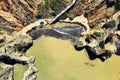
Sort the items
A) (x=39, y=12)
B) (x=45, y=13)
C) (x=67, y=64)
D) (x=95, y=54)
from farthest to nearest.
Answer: (x=45, y=13) → (x=39, y=12) → (x=95, y=54) → (x=67, y=64)

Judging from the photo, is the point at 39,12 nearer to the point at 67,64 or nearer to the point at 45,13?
the point at 45,13

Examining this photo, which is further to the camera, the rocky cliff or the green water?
the rocky cliff

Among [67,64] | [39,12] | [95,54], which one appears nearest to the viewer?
[67,64]

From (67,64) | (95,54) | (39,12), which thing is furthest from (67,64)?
(39,12)

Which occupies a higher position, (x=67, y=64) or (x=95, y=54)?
(x=95, y=54)

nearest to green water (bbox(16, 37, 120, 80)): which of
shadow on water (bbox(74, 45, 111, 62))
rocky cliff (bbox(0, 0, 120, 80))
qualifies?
shadow on water (bbox(74, 45, 111, 62))

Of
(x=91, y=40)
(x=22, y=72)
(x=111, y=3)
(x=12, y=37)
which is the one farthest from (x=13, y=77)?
(x=111, y=3)

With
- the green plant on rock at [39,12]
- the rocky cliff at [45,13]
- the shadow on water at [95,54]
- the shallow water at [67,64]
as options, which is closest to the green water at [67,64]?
the shallow water at [67,64]

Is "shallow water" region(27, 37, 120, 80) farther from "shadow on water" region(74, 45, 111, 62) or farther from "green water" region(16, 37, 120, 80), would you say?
"shadow on water" region(74, 45, 111, 62)

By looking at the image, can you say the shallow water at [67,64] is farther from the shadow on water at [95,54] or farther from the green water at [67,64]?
the shadow on water at [95,54]
